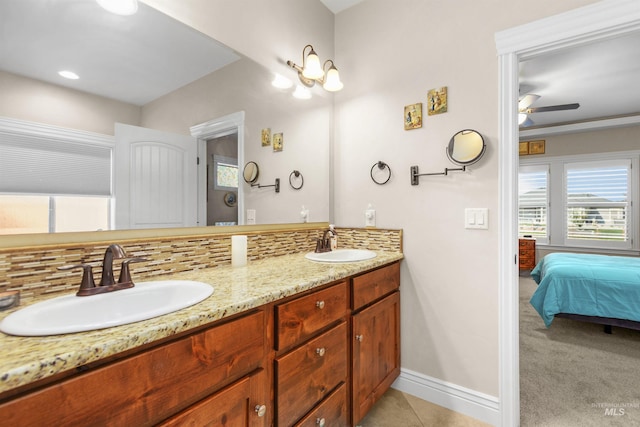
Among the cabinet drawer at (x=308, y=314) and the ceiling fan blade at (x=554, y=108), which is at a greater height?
the ceiling fan blade at (x=554, y=108)

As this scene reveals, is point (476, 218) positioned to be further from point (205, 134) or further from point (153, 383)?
point (153, 383)

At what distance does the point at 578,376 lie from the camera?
210 cm

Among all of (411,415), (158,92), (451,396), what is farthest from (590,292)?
(158,92)

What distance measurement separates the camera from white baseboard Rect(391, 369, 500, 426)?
5.44ft

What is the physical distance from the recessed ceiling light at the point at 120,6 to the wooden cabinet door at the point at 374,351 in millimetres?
1599

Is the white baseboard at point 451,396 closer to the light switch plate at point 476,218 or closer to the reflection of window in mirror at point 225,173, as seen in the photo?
the light switch plate at point 476,218

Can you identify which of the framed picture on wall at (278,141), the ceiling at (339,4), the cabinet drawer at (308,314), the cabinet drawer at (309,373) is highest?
the ceiling at (339,4)

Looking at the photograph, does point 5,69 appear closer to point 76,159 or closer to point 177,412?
point 76,159

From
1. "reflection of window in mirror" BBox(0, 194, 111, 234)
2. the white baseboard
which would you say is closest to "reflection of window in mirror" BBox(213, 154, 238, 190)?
"reflection of window in mirror" BBox(0, 194, 111, 234)

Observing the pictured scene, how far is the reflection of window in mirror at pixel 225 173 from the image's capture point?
1563mm

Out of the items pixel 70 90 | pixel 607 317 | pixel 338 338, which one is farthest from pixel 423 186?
pixel 607 317

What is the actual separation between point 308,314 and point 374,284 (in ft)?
1.86

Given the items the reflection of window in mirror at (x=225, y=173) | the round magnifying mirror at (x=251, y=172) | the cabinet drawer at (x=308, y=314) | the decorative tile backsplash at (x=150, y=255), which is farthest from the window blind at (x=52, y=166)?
the cabinet drawer at (x=308, y=314)

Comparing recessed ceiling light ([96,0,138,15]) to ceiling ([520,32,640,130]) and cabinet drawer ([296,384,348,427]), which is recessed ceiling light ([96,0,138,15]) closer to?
cabinet drawer ([296,384,348,427])
